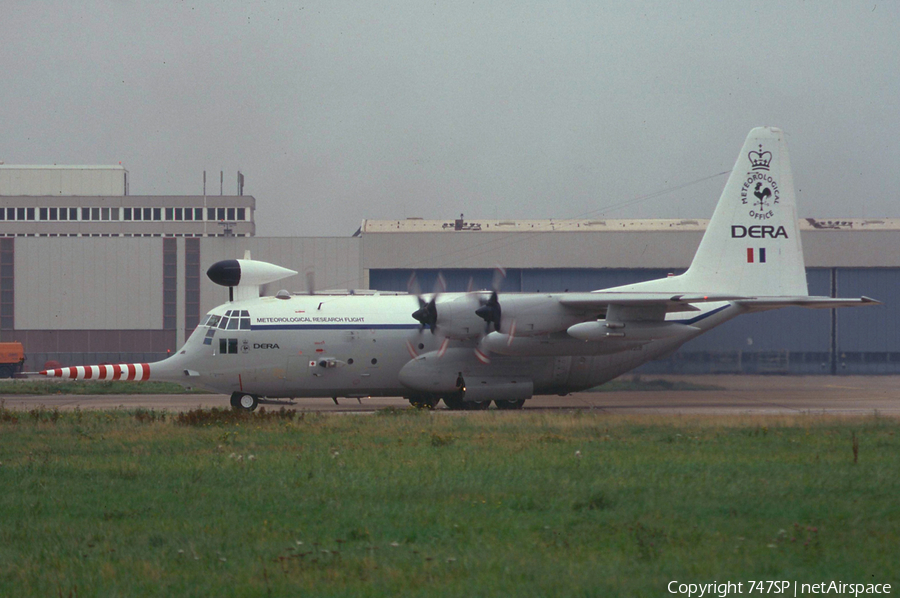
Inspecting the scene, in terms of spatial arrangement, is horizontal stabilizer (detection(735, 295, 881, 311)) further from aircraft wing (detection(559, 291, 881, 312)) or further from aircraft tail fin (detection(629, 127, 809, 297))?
aircraft tail fin (detection(629, 127, 809, 297))

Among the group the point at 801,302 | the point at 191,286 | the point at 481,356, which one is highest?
the point at 191,286

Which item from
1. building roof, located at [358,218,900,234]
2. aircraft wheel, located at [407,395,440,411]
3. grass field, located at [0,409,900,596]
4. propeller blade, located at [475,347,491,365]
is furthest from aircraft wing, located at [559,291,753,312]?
building roof, located at [358,218,900,234]

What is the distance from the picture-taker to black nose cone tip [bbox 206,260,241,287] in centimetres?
2738

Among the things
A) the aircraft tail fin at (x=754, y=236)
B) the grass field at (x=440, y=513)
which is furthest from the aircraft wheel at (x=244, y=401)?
the aircraft tail fin at (x=754, y=236)

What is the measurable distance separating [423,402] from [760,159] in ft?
46.9

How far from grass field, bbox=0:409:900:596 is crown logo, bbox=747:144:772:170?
1374cm

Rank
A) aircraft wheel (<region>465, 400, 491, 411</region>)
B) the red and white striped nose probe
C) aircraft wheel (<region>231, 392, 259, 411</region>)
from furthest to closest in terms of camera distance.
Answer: aircraft wheel (<region>465, 400, 491, 411</region>)
aircraft wheel (<region>231, 392, 259, 411</region>)
the red and white striped nose probe

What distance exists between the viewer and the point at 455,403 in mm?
28359

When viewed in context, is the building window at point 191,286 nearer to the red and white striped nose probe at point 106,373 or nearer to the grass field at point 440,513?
the red and white striped nose probe at point 106,373

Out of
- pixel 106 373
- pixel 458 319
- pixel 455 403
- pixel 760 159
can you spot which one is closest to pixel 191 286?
pixel 106 373

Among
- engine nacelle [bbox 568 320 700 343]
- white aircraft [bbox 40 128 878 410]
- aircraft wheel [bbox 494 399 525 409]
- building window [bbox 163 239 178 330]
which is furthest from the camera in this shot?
building window [bbox 163 239 178 330]

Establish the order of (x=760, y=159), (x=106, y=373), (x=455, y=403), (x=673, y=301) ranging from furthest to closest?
(x=760, y=159), (x=455, y=403), (x=106, y=373), (x=673, y=301)

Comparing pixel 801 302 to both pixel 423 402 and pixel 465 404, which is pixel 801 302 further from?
pixel 423 402

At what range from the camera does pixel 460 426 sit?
20.6 meters
